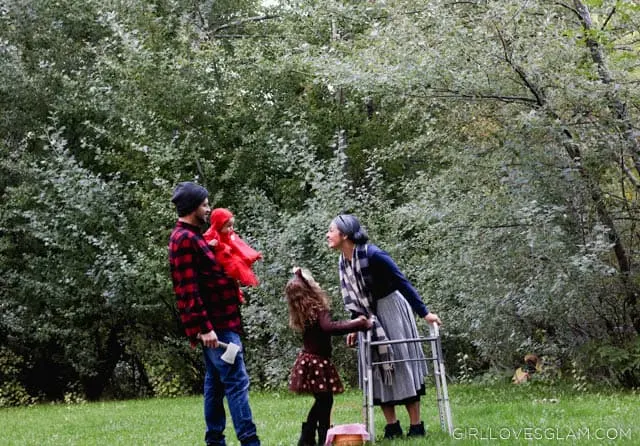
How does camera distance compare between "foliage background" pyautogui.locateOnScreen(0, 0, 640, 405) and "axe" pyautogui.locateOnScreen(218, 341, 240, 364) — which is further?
→ "foliage background" pyautogui.locateOnScreen(0, 0, 640, 405)

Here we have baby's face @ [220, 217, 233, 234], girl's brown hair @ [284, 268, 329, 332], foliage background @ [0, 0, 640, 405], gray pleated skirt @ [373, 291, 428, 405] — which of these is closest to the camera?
baby's face @ [220, 217, 233, 234]

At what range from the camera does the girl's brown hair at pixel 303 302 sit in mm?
6566

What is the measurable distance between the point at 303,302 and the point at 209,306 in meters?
0.83

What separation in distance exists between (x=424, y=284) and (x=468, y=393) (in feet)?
7.13

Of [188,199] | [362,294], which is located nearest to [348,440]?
[362,294]

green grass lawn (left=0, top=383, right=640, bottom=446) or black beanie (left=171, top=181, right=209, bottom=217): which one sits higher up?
black beanie (left=171, top=181, right=209, bottom=217)

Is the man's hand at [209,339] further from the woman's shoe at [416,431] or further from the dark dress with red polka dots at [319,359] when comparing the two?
the woman's shoe at [416,431]

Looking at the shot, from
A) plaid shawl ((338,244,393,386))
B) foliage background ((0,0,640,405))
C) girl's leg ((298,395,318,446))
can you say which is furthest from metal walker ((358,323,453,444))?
foliage background ((0,0,640,405))

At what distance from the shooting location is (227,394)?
5.97 m

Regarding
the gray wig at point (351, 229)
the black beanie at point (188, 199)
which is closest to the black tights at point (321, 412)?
the gray wig at point (351, 229)

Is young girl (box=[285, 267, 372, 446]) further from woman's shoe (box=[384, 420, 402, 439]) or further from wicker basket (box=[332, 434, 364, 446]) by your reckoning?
woman's shoe (box=[384, 420, 402, 439])

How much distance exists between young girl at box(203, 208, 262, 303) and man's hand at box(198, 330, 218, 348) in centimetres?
45

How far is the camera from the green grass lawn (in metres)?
6.60

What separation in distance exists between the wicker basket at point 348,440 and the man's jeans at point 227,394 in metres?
0.67
